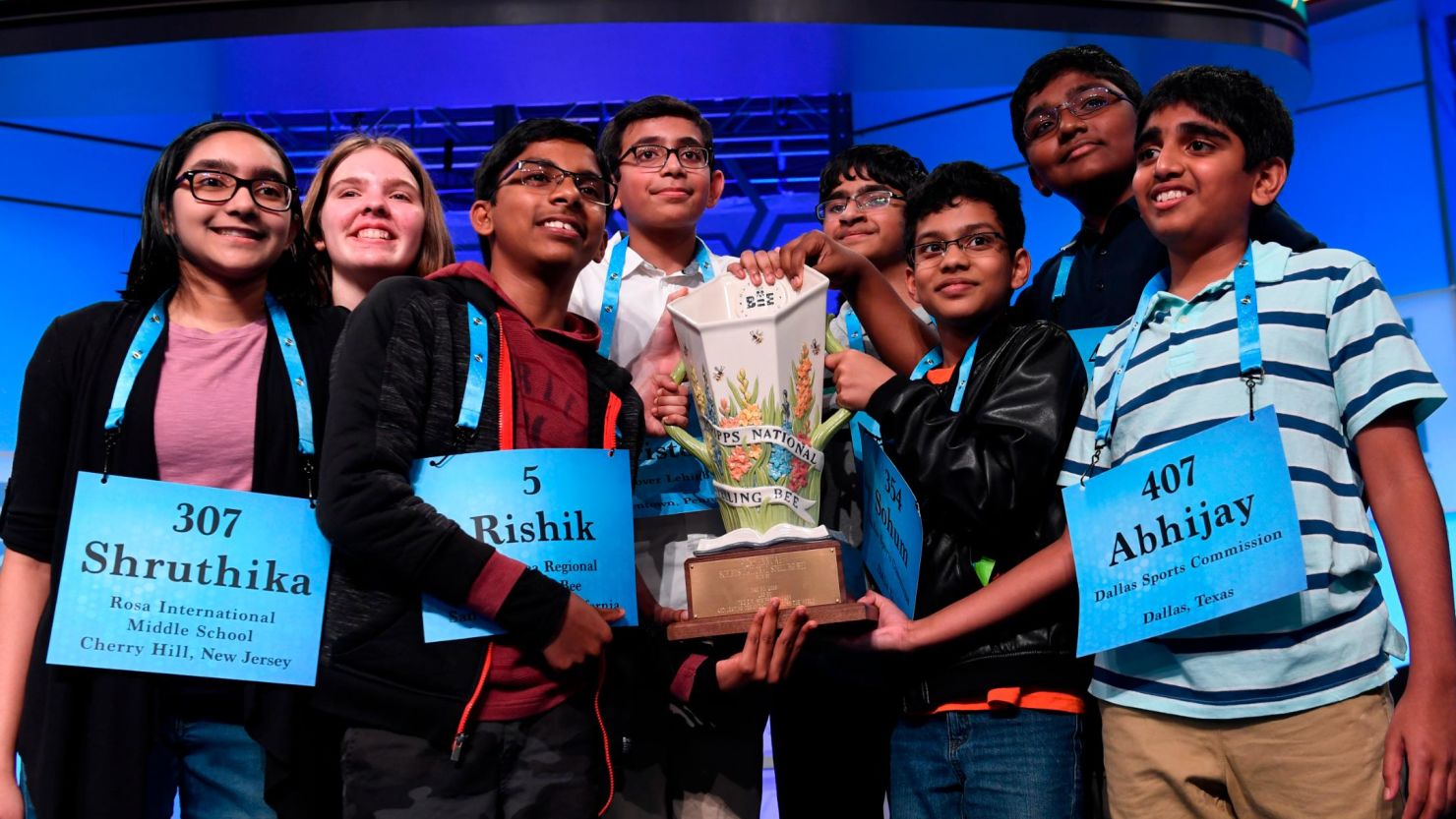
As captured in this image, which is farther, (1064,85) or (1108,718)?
(1064,85)

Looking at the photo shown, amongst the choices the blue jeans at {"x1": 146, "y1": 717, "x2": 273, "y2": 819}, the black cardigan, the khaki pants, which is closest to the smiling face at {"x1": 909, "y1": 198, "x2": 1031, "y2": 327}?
the khaki pants

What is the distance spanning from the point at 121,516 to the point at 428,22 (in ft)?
15.1

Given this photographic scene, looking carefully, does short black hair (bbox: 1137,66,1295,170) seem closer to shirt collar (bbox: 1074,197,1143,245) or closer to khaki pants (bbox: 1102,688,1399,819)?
shirt collar (bbox: 1074,197,1143,245)

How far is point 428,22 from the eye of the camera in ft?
18.7

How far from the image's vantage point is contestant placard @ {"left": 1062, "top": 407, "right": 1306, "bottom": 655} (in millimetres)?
1438

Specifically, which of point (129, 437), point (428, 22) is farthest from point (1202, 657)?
point (428, 22)

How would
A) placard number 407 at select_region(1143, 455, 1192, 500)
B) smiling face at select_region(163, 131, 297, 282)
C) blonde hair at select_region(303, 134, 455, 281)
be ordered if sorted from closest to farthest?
placard number 407 at select_region(1143, 455, 1192, 500), smiling face at select_region(163, 131, 297, 282), blonde hair at select_region(303, 134, 455, 281)

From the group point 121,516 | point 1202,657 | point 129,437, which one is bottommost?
point 1202,657

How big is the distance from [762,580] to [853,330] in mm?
882

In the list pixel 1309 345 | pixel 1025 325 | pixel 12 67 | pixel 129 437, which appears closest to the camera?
pixel 1309 345

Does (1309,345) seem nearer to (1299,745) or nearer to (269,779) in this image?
(1299,745)

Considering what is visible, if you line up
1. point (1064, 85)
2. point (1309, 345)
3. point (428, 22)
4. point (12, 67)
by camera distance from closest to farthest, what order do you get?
point (1309, 345), point (1064, 85), point (428, 22), point (12, 67)

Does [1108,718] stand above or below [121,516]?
below

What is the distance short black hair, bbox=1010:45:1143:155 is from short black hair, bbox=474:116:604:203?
78 cm
